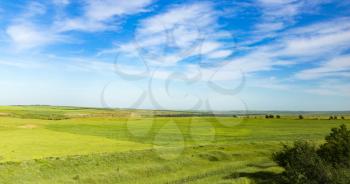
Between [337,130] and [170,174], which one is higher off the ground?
[337,130]

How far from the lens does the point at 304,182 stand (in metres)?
20.8

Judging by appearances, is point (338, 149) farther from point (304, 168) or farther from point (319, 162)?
point (304, 168)

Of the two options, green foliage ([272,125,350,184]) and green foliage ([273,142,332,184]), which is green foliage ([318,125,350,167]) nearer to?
green foliage ([272,125,350,184])

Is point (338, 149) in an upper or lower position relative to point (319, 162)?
upper

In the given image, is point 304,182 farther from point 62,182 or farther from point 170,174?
point 62,182

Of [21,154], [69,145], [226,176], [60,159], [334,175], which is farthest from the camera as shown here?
[69,145]

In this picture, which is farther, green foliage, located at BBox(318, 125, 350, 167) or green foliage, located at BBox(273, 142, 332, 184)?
green foliage, located at BBox(318, 125, 350, 167)

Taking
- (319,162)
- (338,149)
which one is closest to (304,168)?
(319,162)

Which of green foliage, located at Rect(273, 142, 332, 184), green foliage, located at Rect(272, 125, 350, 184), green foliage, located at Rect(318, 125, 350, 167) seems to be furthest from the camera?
green foliage, located at Rect(318, 125, 350, 167)

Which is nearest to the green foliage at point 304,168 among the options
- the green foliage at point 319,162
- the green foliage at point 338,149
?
the green foliage at point 319,162

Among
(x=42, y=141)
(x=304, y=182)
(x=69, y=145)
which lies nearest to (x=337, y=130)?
(x=304, y=182)

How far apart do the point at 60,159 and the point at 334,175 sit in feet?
57.8

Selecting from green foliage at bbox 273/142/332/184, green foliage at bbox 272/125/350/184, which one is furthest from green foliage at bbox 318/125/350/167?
green foliage at bbox 273/142/332/184

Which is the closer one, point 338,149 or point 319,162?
point 319,162
